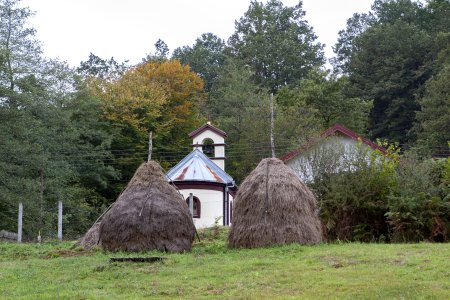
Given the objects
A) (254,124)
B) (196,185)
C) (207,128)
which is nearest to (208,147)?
(207,128)

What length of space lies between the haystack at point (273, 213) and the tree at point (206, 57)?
52575mm

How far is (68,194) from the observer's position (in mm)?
39469

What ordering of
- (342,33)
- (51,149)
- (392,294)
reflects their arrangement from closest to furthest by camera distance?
(392,294)
(51,149)
(342,33)

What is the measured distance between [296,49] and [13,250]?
168ft

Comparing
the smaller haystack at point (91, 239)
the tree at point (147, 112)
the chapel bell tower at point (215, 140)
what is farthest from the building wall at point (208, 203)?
the tree at point (147, 112)

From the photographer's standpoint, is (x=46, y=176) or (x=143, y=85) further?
(x=143, y=85)

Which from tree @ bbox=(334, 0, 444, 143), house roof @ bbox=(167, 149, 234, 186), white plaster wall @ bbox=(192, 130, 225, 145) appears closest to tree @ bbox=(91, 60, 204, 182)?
white plaster wall @ bbox=(192, 130, 225, 145)

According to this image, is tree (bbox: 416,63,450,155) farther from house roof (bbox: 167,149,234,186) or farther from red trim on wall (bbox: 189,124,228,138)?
house roof (bbox: 167,149,234,186)

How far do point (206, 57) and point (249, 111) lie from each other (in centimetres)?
2594

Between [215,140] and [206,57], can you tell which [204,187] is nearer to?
[215,140]

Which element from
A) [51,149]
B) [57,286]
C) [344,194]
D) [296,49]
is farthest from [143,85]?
[57,286]

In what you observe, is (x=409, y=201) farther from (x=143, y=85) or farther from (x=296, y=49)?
(x=296, y=49)

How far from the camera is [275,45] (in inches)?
2682

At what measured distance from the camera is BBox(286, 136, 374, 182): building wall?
22.0 meters
